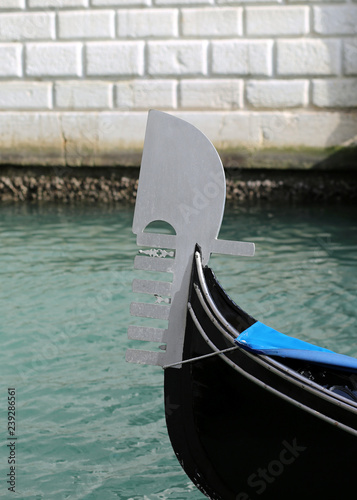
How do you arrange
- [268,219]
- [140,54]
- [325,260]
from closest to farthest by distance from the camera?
[325,260] → [268,219] → [140,54]

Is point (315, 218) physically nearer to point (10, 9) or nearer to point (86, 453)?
point (10, 9)

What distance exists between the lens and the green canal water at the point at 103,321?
2.54m

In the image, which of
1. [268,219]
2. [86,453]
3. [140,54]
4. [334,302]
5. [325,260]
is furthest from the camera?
[140,54]

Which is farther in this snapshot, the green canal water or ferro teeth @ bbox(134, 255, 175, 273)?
the green canal water

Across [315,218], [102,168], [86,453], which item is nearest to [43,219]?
[102,168]

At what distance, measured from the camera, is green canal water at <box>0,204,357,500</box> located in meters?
2.54

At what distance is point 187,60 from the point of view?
6945mm

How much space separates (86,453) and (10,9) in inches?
211

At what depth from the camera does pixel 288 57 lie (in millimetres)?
6805
